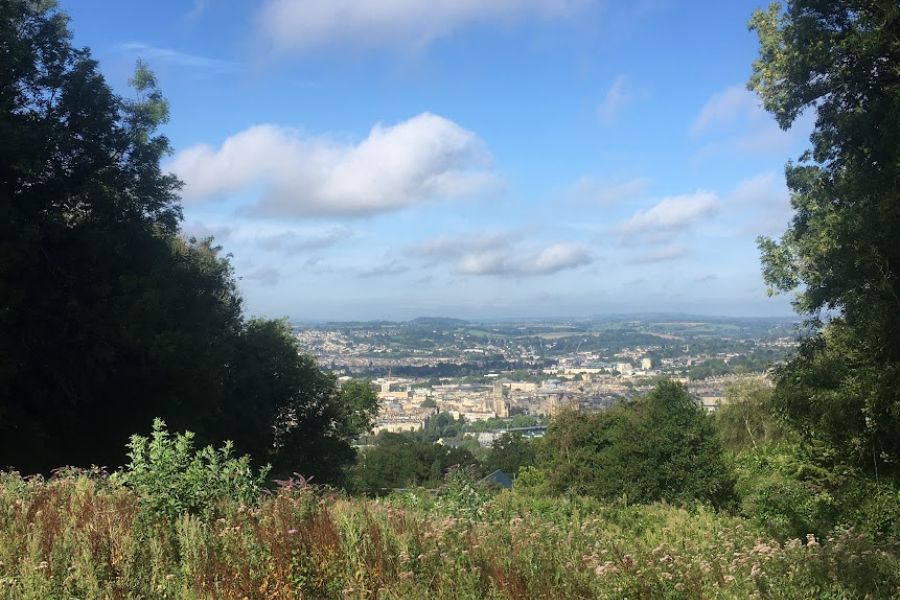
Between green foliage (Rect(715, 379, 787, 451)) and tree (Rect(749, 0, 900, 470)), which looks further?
green foliage (Rect(715, 379, 787, 451))

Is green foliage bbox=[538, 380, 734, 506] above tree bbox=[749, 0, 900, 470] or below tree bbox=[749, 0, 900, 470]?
below

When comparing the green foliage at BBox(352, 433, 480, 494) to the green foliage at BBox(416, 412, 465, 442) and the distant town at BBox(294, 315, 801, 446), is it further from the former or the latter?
the green foliage at BBox(416, 412, 465, 442)

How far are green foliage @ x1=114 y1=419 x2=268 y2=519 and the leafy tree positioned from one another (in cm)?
3154

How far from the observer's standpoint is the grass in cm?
348

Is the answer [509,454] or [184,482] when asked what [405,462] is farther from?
[184,482]

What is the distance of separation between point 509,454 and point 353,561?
115 ft

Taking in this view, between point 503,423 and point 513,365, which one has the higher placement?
point 513,365

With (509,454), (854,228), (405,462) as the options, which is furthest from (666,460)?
(509,454)

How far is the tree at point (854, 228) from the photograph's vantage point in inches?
320

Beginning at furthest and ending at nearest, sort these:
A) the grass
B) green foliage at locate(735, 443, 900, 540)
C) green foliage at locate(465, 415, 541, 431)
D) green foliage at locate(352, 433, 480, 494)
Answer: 1. green foliage at locate(465, 415, 541, 431)
2. green foliage at locate(352, 433, 480, 494)
3. green foliage at locate(735, 443, 900, 540)
4. the grass

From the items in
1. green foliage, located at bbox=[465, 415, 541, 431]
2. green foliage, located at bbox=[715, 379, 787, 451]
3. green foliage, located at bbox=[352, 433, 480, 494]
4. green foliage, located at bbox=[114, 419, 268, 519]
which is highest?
green foliage, located at bbox=[114, 419, 268, 519]

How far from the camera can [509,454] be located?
3769 cm

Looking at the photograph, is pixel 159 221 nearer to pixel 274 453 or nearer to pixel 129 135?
pixel 129 135

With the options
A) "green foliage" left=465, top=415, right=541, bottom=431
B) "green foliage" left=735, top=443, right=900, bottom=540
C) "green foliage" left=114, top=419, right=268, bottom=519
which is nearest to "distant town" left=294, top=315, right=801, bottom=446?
"green foliage" left=465, top=415, right=541, bottom=431
